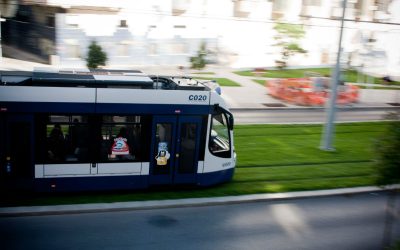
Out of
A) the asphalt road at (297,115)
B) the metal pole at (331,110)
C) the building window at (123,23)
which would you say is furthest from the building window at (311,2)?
the metal pole at (331,110)

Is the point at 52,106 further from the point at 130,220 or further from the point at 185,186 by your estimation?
the point at 185,186

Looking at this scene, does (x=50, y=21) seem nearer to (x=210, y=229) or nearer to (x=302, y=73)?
(x=302, y=73)

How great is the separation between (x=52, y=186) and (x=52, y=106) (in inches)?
78.1

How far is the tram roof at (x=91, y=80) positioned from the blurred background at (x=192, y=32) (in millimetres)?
21470

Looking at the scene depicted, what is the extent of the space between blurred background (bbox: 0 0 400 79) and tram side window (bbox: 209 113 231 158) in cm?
2110

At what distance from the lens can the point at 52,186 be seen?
1163 centimetres

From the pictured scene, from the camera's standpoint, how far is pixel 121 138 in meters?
12.2

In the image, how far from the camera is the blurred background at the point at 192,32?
36.9m

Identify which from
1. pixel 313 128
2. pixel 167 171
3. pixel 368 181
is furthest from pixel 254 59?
pixel 167 171

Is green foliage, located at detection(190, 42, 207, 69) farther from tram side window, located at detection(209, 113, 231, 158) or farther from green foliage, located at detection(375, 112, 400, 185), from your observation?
green foliage, located at detection(375, 112, 400, 185)

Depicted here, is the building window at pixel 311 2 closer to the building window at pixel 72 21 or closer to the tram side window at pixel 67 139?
the building window at pixel 72 21

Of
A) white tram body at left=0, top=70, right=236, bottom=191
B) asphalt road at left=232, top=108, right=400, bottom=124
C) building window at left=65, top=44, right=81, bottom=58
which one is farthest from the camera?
building window at left=65, top=44, right=81, bottom=58

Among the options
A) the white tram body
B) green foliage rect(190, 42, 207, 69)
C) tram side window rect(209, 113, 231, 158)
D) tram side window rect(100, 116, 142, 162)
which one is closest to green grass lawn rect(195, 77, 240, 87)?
green foliage rect(190, 42, 207, 69)

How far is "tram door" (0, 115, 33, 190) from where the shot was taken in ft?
36.3
